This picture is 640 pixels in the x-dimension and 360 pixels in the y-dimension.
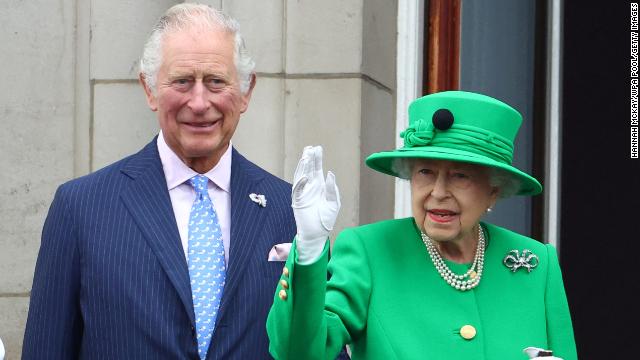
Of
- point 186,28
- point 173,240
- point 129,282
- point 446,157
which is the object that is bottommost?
point 129,282

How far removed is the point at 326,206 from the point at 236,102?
0.66 m

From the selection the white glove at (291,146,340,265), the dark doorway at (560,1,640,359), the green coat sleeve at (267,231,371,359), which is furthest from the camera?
the dark doorway at (560,1,640,359)

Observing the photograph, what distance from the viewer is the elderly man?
3.13 metres

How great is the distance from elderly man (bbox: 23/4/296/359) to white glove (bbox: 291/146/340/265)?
511mm

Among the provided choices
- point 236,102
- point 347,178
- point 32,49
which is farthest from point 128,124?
point 236,102

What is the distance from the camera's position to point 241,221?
129 inches

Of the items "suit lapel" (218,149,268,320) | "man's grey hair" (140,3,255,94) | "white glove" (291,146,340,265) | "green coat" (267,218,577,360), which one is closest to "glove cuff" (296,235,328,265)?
"white glove" (291,146,340,265)

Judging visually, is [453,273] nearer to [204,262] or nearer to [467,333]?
[467,333]

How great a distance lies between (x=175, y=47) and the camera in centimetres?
322

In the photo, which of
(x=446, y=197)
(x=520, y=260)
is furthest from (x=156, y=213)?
(x=520, y=260)

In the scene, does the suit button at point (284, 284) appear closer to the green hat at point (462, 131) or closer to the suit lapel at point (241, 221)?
the suit lapel at point (241, 221)

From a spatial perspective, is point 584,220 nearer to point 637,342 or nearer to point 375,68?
point 637,342

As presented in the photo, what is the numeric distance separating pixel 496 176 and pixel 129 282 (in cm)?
94

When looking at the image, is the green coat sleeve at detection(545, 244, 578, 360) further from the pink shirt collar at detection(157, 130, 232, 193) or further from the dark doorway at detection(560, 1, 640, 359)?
the dark doorway at detection(560, 1, 640, 359)
